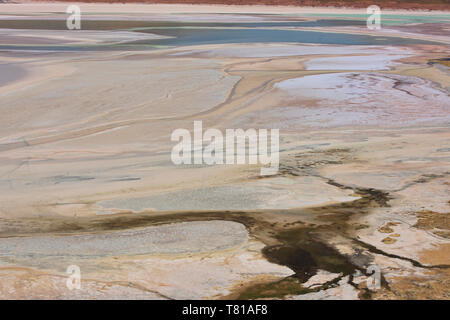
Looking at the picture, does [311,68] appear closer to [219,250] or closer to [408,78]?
[408,78]

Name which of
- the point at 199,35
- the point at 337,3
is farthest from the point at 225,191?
the point at 337,3

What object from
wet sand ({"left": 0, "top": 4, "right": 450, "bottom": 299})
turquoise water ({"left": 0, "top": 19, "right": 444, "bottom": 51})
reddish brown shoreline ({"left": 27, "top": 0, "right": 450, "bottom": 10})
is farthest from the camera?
reddish brown shoreline ({"left": 27, "top": 0, "right": 450, "bottom": 10})

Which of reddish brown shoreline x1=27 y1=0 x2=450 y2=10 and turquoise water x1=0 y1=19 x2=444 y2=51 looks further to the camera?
reddish brown shoreline x1=27 y1=0 x2=450 y2=10

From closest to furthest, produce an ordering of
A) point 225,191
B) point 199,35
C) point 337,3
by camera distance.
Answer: point 225,191
point 199,35
point 337,3

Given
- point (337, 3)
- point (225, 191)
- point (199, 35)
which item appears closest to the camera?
point (225, 191)

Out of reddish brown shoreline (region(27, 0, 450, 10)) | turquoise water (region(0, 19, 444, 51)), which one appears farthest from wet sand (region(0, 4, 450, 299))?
reddish brown shoreline (region(27, 0, 450, 10))

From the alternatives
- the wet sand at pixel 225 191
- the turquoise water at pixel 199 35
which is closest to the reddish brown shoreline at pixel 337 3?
the turquoise water at pixel 199 35

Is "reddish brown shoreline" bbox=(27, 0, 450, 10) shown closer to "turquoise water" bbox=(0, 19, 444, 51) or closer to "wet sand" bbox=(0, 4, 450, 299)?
"turquoise water" bbox=(0, 19, 444, 51)

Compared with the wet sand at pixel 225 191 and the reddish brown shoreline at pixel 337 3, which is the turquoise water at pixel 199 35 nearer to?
the wet sand at pixel 225 191

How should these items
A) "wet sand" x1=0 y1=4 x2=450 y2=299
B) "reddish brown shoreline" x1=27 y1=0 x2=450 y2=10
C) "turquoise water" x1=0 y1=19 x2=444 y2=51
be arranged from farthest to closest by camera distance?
"reddish brown shoreline" x1=27 y1=0 x2=450 y2=10 < "turquoise water" x1=0 y1=19 x2=444 y2=51 < "wet sand" x1=0 y1=4 x2=450 y2=299

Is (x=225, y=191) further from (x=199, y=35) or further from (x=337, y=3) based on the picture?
(x=337, y=3)
